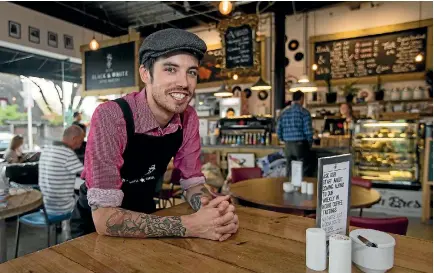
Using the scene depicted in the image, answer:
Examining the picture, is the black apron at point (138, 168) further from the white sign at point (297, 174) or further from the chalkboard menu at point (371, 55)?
the chalkboard menu at point (371, 55)

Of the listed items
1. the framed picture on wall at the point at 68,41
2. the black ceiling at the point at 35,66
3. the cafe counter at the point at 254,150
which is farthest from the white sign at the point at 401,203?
the framed picture on wall at the point at 68,41

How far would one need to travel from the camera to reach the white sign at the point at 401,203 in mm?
4941

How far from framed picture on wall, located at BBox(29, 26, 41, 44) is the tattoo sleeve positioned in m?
6.77

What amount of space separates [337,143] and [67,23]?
259 inches

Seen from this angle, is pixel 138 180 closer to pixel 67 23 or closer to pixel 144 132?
pixel 144 132

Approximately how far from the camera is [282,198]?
8.26 ft

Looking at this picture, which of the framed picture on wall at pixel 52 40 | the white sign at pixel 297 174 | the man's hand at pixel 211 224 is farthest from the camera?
the framed picture on wall at pixel 52 40

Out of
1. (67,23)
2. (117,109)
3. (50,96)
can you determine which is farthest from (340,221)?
(67,23)

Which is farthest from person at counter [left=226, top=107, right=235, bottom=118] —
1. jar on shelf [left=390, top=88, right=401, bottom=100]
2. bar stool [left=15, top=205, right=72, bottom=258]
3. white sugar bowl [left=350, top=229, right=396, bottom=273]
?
white sugar bowl [left=350, top=229, right=396, bottom=273]

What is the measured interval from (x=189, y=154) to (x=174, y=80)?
0.51 m

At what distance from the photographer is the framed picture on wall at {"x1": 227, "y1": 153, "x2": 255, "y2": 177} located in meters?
6.07

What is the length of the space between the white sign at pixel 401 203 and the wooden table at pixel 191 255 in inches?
175

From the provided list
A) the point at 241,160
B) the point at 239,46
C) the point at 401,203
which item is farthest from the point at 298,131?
the point at 239,46

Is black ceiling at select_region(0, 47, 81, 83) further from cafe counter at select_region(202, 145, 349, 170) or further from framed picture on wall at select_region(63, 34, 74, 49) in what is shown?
cafe counter at select_region(202, 145, 349, 170)
